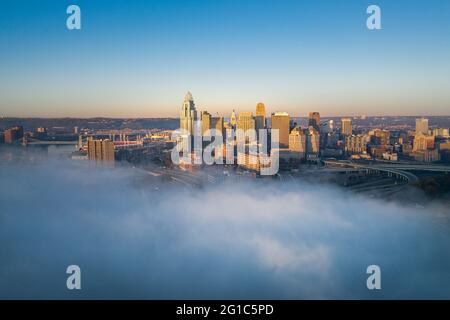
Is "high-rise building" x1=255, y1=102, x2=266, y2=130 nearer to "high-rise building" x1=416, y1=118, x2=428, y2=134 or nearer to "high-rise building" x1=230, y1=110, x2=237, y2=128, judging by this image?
"high-rise building" x1=230, y1=110, x2=237, y2=128

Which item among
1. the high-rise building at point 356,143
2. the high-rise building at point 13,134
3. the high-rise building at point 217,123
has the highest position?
the high-rise building at point 217,123

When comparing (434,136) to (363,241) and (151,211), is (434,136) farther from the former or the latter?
(151,211)

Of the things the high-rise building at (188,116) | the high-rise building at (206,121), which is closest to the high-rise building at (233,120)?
the high-rise building at (206,121)

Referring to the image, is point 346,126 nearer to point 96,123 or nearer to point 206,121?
point 206,121

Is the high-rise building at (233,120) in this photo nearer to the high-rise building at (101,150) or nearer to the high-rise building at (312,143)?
the high-rise building at (312,143)

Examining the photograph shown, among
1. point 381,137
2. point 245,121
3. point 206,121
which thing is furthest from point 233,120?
point 381,137

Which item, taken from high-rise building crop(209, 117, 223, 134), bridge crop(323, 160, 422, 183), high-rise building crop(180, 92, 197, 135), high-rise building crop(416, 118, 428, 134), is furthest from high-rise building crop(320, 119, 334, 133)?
high-rise building crop(180, 92, 197, 135)
